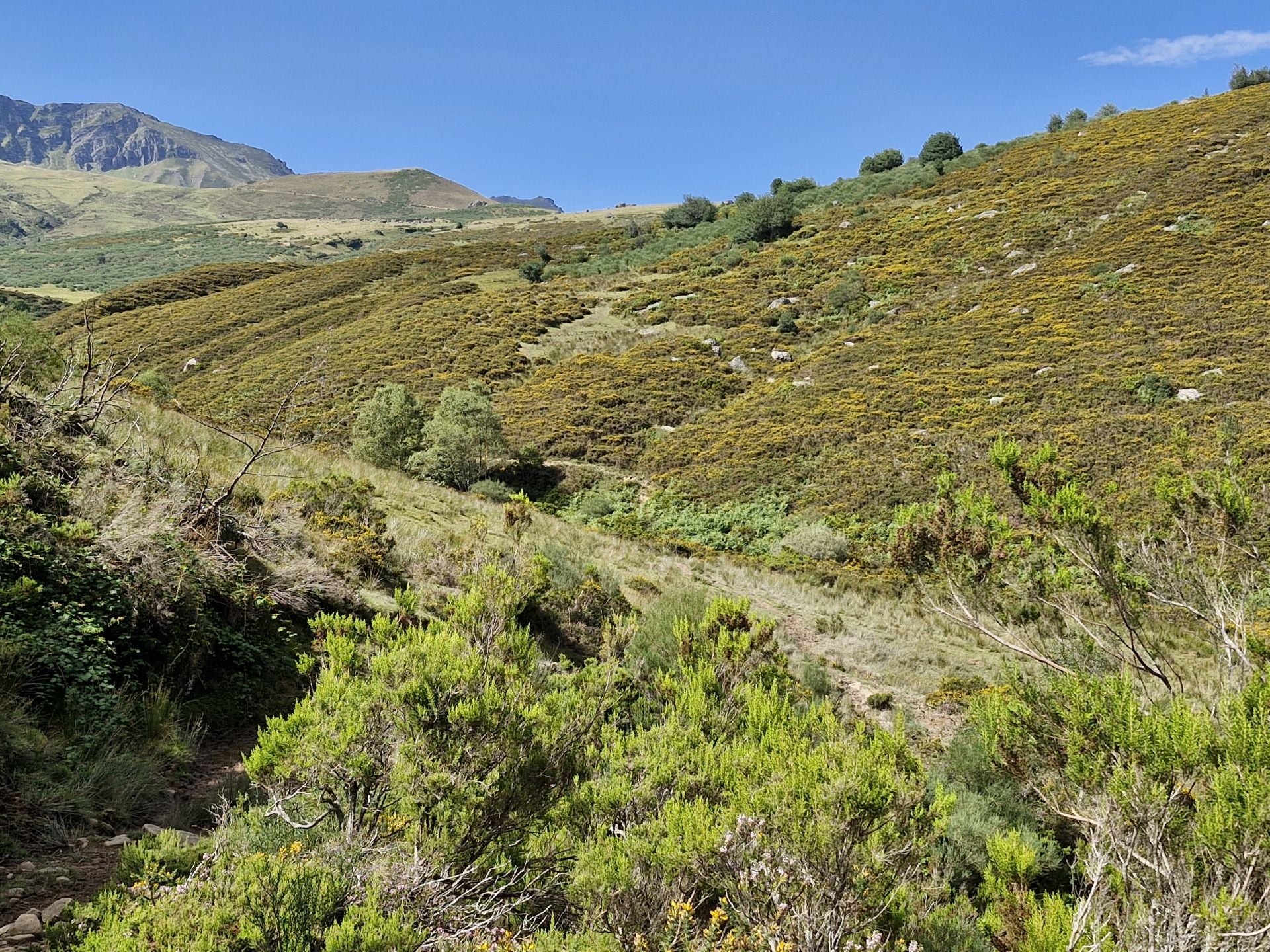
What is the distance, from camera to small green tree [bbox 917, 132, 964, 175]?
155 ft

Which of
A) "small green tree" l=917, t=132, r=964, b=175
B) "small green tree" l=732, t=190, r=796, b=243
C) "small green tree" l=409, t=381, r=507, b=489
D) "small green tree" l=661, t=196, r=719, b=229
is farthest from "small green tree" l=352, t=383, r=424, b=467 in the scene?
"small green tree" l=917, t=132, r=964, b=175

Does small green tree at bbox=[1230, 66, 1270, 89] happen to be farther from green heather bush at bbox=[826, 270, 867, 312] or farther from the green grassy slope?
the green grassy slope

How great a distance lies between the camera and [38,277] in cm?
7225

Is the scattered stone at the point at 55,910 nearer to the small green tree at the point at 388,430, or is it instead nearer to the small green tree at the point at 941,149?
the small green tree at the point at 388,430

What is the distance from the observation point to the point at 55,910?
2365 millimetres

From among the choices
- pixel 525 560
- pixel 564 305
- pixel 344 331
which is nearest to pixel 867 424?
pixel 525 560

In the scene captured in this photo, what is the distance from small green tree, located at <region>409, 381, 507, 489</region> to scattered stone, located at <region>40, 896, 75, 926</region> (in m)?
17.4

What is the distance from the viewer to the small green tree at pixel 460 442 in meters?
19.7

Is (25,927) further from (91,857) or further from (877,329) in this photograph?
(877,329)

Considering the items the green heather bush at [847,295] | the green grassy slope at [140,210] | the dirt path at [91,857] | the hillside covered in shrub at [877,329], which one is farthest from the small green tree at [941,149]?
the green grassy slope at [140,210]

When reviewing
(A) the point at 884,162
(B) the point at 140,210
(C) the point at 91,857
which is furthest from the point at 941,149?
(B) the point at 140,210

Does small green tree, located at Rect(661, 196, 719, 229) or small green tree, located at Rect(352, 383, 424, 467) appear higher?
small green tree, located at Rect(661, 196, 719, 229)

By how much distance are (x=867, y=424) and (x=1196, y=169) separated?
23.3 m

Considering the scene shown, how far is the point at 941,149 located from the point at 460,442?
46.5 metres
